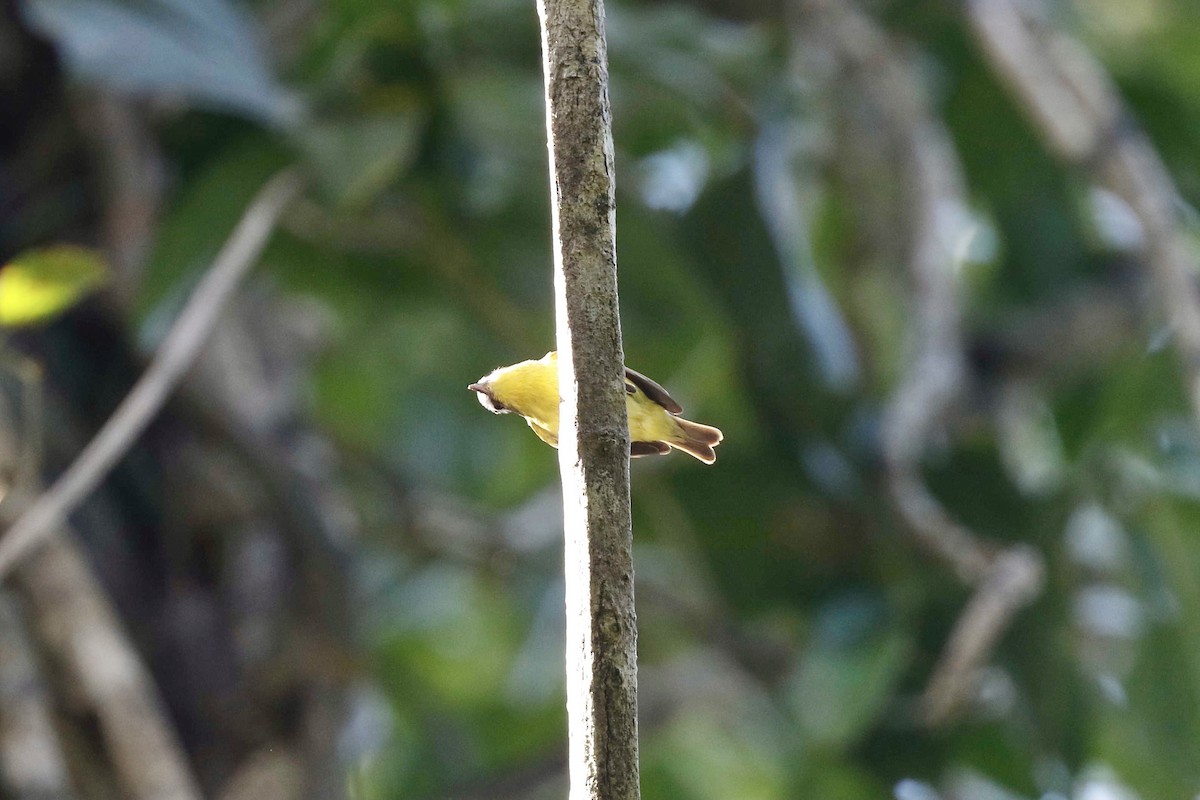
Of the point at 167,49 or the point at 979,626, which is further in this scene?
the point at 979,626

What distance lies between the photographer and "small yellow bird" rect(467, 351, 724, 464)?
748mm

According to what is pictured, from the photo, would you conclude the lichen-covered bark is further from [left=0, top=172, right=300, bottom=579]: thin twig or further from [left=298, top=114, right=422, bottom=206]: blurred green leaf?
[left=298, top=114, right=422, bottom=206]: blurred green leaf

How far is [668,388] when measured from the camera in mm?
2371

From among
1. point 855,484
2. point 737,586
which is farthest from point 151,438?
point 855,484

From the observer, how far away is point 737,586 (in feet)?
7.93

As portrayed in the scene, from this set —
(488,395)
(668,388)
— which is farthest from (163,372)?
(488,395)

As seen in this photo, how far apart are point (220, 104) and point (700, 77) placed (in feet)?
2.51

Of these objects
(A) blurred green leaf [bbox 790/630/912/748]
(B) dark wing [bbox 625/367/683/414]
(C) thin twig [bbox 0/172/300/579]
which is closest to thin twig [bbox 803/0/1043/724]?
(A) blurred green leaf [bbox 790/630/912/748]

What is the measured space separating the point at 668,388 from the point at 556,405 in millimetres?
1630

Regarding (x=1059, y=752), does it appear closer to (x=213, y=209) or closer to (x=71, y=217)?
(x=213, y=209)

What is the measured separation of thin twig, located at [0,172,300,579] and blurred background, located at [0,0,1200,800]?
4 cm

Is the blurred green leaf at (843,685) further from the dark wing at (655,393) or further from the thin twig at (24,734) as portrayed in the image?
the dark wing at (655,393)

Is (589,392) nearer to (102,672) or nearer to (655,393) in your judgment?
(655,393)

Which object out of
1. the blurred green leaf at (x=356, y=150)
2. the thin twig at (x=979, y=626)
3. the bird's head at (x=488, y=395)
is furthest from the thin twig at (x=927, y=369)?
the bird's head at (x=488, y=395)
